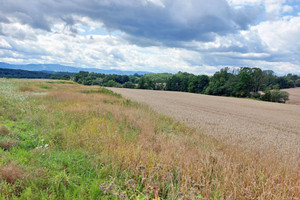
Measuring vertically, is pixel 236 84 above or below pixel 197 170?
above

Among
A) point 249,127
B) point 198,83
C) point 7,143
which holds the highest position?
point 198,83

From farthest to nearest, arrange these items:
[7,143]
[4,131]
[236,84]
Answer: [236,84]
[4,131]
[7,143]

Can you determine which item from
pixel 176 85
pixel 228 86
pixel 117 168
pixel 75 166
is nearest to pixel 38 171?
pixel 75 166

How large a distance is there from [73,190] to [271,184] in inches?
160

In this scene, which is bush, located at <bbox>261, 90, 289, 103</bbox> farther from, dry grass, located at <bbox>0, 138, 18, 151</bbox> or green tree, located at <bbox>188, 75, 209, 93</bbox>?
dry grass, located at <bbox>0, 138, 18, 151</bbox>

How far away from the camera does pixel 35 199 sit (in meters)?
3.24

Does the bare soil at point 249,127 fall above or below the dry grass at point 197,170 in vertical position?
below

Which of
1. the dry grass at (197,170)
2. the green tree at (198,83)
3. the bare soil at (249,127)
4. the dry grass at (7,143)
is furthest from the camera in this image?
the green tree at (198,83)

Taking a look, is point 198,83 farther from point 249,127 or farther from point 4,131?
A: point 4,131

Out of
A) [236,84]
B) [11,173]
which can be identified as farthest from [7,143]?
[236,84]

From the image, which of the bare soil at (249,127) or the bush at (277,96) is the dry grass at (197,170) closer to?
the bare soil at (249,127)

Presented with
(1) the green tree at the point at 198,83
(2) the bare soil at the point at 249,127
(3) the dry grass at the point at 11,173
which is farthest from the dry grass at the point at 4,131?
(1) the green tree at the point at 198,83

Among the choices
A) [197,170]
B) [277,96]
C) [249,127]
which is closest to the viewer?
[197,170]

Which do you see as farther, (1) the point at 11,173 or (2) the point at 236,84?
(2) the point at 236,84
